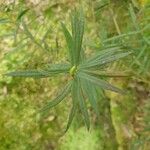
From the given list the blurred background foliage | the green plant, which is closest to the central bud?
the green plant

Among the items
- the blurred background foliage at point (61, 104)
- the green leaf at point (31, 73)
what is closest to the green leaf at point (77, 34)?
the green leaf at point (31, 73)

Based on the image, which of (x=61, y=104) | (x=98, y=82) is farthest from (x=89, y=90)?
(x=61, y=104)

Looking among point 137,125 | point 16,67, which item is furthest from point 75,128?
point 16,67

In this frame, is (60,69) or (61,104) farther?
(61,104)

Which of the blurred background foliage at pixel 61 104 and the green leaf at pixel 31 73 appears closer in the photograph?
the green leaf at pixel 31 73

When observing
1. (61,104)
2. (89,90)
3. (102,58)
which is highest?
(102,58)

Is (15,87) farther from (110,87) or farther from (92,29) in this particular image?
(110,87)

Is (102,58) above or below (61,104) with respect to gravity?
above

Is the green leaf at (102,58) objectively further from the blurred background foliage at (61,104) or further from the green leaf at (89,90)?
the blurred background foliage at (61,104)

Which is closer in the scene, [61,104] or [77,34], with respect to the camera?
[77,34]

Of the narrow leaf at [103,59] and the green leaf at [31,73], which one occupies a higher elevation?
the narrow leaf at [103,59]

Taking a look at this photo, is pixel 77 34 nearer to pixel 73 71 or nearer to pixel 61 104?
pixel 73 71
